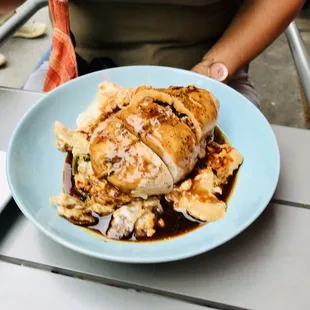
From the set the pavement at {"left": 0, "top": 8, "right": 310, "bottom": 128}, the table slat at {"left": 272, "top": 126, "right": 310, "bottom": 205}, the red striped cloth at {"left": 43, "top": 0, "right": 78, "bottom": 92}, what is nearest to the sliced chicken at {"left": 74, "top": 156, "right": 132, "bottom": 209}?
the table slat at {"left": 272, "top": 126, "right": 310, "bottom": 205}

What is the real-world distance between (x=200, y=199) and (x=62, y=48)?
20.9 inches

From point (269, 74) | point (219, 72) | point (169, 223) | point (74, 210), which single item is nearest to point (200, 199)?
point (169, 223)

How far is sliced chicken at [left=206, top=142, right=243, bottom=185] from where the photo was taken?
0.74 meters

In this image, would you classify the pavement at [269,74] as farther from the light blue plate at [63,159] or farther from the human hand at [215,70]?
the light blue plate at [63,159]

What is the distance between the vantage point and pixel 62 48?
103 cm

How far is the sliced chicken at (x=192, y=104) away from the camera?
72 centimetres

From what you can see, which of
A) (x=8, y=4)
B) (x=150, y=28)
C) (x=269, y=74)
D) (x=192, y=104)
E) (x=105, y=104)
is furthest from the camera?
(x=269, y=74)

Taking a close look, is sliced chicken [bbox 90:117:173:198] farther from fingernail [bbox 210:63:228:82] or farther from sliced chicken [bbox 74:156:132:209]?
fingernail [bbox 210:63:228:82]

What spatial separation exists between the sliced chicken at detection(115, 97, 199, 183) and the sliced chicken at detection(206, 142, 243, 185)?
0.15 feet

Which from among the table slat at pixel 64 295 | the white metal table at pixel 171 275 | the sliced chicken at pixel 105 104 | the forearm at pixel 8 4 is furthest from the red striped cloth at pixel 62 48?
the table slat at pixel 64 295

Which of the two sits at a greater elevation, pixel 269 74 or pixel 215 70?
pixel 215 70

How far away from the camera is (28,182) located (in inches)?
28.7

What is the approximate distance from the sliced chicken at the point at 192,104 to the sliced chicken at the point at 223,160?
0.03 m

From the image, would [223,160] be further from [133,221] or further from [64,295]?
[64,295]
